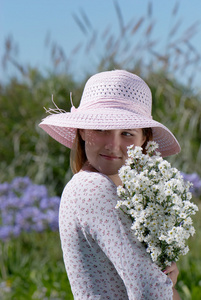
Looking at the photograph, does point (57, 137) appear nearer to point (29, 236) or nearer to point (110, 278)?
point (110, 278)

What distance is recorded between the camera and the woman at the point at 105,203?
4.83 feet

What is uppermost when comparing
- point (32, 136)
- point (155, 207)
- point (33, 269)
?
point (155, 207)

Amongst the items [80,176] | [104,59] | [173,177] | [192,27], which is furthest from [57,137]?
[192,27]

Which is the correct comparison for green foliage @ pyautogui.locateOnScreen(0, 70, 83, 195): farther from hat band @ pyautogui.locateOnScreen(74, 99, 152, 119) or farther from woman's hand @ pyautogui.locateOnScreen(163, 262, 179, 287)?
woman's hand @ pyautogui.locateOnScreen(163, 262, 179, 287)

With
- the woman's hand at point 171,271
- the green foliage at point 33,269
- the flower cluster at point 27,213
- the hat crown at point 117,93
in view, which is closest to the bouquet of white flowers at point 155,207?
the woman's hand at point 171,271

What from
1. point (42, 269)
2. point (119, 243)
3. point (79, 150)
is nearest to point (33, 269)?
point (42, 269)

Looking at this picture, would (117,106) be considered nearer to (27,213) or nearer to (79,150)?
(79,150)

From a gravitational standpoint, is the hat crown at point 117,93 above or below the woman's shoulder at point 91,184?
above

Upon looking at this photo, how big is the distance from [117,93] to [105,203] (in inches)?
19.4

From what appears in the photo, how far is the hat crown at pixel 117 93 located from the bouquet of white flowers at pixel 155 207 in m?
0.26

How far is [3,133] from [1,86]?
4.24 feet

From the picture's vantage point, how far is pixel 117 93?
5.92ft

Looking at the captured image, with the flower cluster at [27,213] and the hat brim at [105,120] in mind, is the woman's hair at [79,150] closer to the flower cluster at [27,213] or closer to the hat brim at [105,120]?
the hat brim at [105,120]

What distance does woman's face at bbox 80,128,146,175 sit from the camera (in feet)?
5.57
